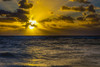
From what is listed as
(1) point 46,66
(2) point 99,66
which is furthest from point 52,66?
(2) point 99,66

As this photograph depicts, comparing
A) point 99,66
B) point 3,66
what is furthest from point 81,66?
point 3,66

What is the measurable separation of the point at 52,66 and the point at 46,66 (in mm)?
531

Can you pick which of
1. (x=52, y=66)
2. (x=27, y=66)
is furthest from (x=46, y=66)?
(x=27, y=66)

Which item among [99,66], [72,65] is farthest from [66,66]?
[99,66]

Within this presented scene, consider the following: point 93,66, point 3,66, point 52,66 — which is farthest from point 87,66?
point 3,66

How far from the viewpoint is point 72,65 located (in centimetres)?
1602

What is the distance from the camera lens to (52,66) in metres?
15.7

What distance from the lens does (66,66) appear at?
618 inches

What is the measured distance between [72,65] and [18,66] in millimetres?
4725

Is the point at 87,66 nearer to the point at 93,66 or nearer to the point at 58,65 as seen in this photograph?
the point at 93,66

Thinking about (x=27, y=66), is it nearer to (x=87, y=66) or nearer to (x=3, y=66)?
(x=3, y=66)

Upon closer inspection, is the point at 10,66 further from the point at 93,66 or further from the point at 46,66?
the point at 93,66

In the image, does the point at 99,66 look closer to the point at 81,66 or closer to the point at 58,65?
the point at 81,66

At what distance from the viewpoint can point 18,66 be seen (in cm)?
1566
